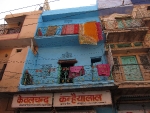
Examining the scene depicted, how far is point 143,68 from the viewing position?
890 cm

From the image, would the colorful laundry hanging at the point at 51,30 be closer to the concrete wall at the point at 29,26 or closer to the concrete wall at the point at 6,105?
the concrete wall at the point at 29,26

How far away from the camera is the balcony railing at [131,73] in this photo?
8.53 m

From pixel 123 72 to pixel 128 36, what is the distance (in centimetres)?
256

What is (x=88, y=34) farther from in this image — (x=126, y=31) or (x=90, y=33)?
(x=126, y=31)

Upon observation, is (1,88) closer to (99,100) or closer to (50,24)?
(99,100)

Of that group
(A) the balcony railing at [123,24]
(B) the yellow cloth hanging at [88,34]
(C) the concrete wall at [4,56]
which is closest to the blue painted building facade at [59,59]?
(B) the yellow cloth hanging at [88,34]

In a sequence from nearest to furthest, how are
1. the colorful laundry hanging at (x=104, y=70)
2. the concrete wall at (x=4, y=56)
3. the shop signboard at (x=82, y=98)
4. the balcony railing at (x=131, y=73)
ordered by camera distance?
1. the shop signboard at (x=82, y=98)
2. the colorful laundry hanging at (x=104, y=70)
3. the balcony railing at (x=131, y=73)
4. the concrete wall at (x=4, y=56)

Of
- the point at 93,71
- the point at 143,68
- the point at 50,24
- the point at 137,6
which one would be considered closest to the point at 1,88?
the point at 93,71

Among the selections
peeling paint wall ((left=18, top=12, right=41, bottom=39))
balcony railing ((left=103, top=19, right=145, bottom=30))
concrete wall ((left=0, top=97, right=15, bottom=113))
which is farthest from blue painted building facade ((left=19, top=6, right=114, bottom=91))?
concrete wall ((left=0, top=97, right=15, bottom=113))

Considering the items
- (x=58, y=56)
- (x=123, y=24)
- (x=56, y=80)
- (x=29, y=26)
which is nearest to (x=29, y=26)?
(x=29, y=26)

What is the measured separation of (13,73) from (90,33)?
17.5 feet

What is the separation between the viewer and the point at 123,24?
1082 cm

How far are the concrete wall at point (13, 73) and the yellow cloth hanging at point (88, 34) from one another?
367cm

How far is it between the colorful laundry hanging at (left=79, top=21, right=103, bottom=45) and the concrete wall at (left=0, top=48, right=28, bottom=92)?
12.2 ft
